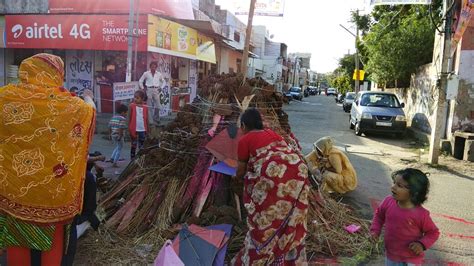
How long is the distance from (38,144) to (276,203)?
1.57m

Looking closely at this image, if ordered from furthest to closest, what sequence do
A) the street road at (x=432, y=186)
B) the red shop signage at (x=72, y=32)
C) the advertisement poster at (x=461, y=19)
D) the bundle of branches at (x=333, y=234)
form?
the red shop signage at (x=72, y=32) < the advertisement poster at (x=461, y=19) < the street road at (x=432, y=186) < the bundle of branches at (x=333, y=234)

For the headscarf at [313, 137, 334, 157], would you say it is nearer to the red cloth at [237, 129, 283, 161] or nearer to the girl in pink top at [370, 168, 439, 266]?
the girl in pink top at [370, 168, 439, 266]

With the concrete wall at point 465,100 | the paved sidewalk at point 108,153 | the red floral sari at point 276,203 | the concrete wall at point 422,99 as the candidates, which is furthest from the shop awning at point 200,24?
the red floral sari at point 276,203

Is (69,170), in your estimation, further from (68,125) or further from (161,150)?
(161,150)

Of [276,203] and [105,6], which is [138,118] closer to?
[276,203]

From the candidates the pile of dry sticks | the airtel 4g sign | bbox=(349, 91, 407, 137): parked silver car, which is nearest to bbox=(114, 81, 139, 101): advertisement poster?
the pile of dry sticks

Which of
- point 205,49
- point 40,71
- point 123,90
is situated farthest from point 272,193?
point 205,49

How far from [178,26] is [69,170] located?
47.1 feet

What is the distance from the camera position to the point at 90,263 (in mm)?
4086

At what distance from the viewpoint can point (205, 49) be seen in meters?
19.9

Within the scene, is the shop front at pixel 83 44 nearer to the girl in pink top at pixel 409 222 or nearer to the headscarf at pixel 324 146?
the headscarf at pixel 324 146

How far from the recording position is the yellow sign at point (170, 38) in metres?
13.8

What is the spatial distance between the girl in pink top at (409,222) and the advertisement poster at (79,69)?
14.7m

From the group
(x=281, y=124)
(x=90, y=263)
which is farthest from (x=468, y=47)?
(x=90, y=263)
